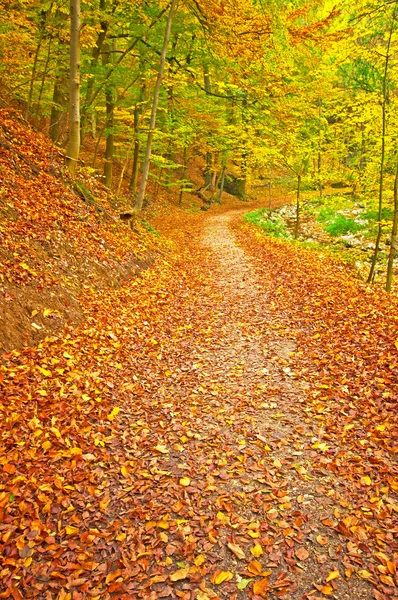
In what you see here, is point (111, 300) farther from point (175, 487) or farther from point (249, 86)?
point (249, 86)

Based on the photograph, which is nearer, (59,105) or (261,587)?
(261,587)

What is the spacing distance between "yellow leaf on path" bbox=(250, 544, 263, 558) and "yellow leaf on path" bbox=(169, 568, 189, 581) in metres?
0.61

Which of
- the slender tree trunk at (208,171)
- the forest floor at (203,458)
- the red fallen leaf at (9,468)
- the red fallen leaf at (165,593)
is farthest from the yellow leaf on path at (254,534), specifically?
the slender tree trunk at (208,171)

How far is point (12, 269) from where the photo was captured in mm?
6418

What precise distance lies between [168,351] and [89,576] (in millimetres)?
4346

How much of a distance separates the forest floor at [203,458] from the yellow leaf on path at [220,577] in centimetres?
1

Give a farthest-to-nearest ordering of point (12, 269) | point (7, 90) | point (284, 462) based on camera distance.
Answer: point (7, 90)
point (12, 269)
point (284, 462)

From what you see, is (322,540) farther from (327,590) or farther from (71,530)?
(71,530)

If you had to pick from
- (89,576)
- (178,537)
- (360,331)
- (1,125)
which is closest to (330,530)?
(178,537)

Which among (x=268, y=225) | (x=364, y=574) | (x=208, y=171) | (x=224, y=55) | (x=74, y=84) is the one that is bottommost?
(x=364, y=574)

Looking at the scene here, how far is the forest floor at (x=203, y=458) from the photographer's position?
321 cm

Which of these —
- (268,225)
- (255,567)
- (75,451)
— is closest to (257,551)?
(255,567)

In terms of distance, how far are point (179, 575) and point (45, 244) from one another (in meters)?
6.66

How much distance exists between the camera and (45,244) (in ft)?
26.0
